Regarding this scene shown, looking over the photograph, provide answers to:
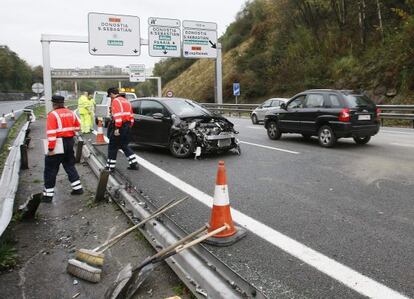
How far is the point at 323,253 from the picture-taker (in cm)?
398

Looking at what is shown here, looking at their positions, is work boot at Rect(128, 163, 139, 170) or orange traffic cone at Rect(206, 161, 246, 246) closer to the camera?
orange traffic cone at Rect(206, 161, 246, 246)

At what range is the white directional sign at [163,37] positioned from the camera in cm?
2280

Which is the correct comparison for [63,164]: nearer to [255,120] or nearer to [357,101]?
[357,101]

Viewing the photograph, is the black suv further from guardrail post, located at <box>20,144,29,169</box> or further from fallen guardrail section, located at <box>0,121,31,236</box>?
fallen guardrail section, located at <box>0,121,31,236</box>

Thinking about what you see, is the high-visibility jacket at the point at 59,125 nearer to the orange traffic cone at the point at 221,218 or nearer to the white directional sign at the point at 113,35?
the orange traffic cone at the point at 221,218

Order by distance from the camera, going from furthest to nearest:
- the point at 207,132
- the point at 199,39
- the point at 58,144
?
the point at 199,39
the point at 207,132
the point at 58,144

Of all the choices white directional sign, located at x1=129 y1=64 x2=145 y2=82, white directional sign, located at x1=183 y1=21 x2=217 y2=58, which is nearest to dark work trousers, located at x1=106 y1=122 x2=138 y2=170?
white directional sign, located at x1=183 y1=21 x2=217 y2=58

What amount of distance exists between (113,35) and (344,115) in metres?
15.3

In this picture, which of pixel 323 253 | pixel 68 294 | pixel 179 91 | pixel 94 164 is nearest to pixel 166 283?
pixel 68 294

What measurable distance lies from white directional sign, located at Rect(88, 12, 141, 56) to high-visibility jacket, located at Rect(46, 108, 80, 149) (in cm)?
1580

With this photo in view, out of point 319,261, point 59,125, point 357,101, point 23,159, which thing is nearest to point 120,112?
point 59,125

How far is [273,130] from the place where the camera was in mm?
12938

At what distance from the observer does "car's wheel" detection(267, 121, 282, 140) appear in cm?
1276

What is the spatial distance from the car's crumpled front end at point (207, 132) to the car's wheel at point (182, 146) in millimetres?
100
